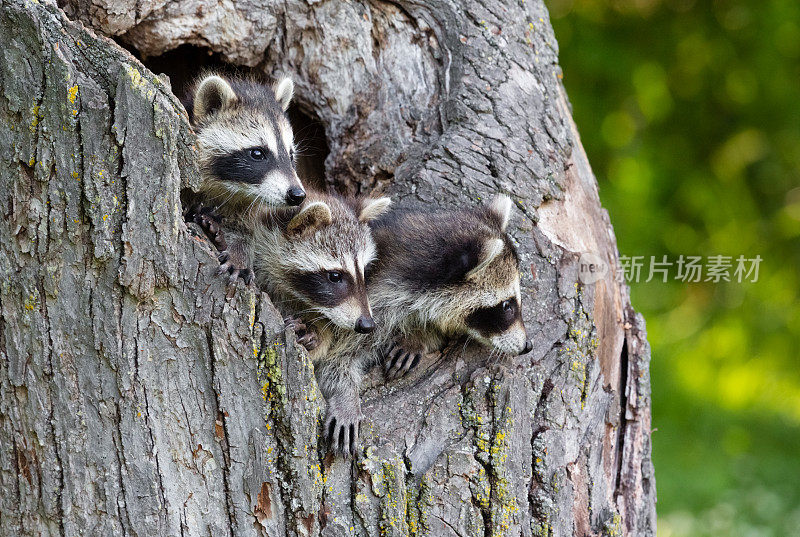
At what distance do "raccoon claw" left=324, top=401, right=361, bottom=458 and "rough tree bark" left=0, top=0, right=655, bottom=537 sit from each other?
7cm

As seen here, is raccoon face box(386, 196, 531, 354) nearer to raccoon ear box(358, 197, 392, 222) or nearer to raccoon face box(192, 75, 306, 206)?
raccoon ear box(358, 197, 392, 222)

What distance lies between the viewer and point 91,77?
3006 mm

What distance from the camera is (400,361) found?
12.4 ft

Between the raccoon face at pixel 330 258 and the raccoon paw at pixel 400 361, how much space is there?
234mm

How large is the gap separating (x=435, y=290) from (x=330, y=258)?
53 cm

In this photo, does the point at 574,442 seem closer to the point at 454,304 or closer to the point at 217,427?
the point at 454,304

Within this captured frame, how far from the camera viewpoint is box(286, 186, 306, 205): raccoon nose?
3.86 meters

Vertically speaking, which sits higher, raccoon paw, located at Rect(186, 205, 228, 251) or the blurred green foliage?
the blurred green foliage

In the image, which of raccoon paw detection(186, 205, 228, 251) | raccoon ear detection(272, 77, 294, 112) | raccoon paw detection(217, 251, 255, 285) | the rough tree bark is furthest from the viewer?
raccoon ear detection(272, 77, 294, 112)

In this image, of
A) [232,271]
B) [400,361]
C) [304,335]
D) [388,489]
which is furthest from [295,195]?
[388,489]

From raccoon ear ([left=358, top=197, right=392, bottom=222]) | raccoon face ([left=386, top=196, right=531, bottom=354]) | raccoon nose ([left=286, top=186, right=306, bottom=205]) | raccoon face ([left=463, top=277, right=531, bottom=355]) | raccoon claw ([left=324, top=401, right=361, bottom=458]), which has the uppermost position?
raccoon ear ([left=358, top=197, right=392, bottom=222])

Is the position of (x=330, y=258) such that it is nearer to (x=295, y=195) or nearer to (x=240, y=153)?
(x=295, y=195)

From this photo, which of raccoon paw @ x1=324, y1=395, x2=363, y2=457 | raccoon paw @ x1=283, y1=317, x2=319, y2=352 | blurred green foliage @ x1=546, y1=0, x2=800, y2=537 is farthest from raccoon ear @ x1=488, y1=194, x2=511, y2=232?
blurred green foliage @ x1=546, y1=0, x2=800, y2=537

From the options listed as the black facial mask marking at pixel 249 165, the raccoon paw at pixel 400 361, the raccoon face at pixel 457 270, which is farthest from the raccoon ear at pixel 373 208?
the raccoon paw at pixel 400 361
